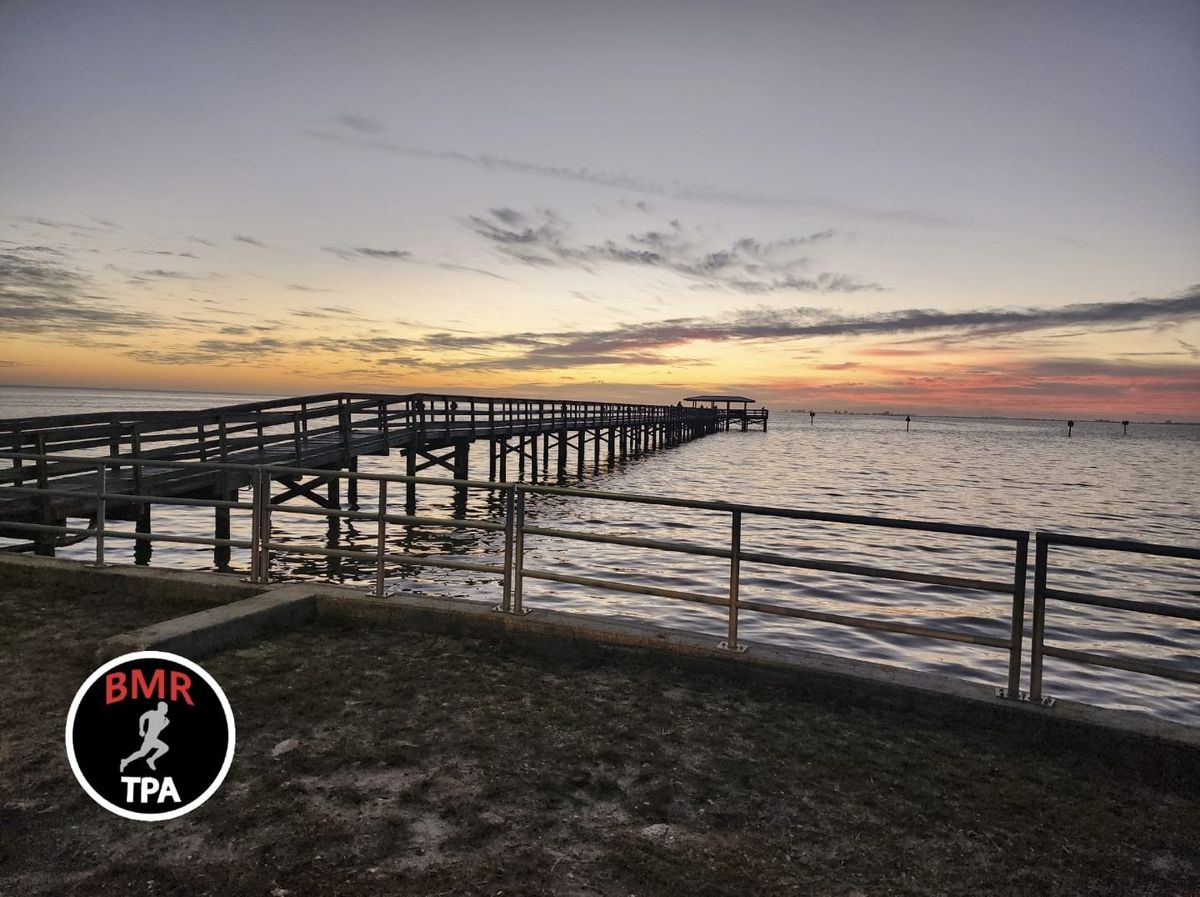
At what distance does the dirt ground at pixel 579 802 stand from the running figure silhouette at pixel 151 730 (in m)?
0.46

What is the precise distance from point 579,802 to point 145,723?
1807 millimetres

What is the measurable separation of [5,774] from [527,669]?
9.38 feet

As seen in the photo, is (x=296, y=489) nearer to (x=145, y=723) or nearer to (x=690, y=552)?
(x=690, y=552)

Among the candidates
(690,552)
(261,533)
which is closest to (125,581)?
(261,533)

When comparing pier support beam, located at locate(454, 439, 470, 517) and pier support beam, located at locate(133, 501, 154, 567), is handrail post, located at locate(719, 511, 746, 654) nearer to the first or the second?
pier support beam, located at locate(133, 501, 154, 567)

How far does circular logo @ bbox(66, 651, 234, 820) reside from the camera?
9.25 feet

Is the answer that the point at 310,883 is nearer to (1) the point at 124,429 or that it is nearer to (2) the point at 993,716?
(2) the point at 993,716

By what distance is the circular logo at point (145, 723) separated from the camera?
9.25 ft

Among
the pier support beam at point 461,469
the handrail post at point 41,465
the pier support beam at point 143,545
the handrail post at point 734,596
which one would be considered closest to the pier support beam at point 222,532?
the pier support beam at point 143,545

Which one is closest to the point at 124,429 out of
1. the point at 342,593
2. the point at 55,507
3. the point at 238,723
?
the point at 55,507

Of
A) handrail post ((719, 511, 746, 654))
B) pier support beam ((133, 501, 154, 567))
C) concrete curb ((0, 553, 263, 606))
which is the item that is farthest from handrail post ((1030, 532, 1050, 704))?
pier support beam ((133, 501, 154, 567))

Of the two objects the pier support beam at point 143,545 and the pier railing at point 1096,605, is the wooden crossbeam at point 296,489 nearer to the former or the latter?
the pier support beam at point 143,545

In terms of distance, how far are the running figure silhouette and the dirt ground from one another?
460 mm

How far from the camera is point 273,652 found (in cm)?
557
